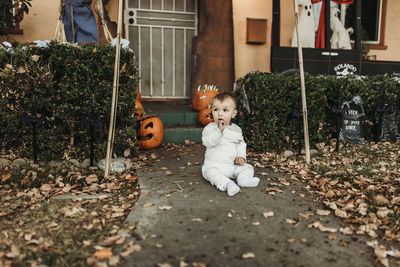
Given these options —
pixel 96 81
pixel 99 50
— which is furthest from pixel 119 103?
pixel 99 50

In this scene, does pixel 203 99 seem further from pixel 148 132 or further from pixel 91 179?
pixel 91 179

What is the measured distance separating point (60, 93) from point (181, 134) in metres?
2.16

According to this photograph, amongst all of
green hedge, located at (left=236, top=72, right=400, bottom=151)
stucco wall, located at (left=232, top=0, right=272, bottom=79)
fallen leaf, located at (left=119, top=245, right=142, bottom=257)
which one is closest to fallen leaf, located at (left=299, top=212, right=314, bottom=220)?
fallen leaf, located at (left=119, top=245, right=142, bottom=257)

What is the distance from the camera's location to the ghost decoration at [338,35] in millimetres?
8305

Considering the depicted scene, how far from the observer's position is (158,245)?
2.35 metres

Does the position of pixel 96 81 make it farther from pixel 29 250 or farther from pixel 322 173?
pixel 322 173

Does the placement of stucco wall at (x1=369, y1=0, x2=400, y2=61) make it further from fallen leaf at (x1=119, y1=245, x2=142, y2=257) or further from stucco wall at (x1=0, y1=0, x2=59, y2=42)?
fallen leaf at (x1=119, y1=245, x2=142, y2=257)

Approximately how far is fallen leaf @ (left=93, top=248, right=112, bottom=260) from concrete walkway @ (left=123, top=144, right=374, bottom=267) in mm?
147

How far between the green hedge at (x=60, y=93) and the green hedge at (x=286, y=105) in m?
1.88

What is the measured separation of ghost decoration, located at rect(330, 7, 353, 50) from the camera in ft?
27.2

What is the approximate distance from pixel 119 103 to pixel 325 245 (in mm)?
3152

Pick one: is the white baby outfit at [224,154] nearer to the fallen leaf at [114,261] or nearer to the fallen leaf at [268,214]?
the fallen leaf at [268,214]

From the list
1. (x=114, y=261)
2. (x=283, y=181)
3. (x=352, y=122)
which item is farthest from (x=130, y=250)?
(x=352, y=122)

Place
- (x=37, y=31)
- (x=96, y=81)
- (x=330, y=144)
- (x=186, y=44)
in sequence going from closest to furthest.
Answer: (x=96, y=81)
(x=330, y=144)
(x=37, y=31)
(x=186, y=44)
